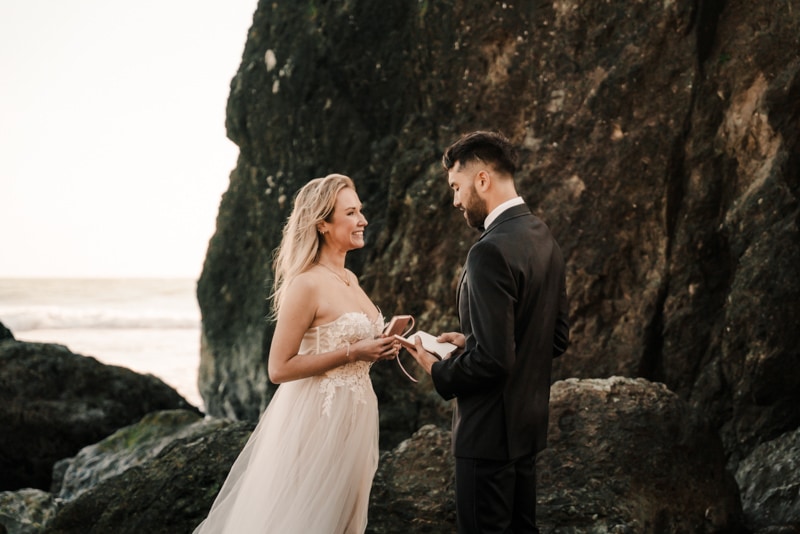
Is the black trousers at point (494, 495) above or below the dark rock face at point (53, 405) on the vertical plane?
above

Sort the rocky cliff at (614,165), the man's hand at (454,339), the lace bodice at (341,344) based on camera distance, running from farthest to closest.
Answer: the rocky cliff at (614,165)
the lace bodice at (341,344)
the man's hand at (454,339)

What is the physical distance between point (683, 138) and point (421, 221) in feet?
7.88

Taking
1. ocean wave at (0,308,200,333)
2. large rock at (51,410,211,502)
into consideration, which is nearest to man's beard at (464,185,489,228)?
large rock at (51,410,211,502)

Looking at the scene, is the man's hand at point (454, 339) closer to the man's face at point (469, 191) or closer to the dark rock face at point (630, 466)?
the man's face at point (469, 191)

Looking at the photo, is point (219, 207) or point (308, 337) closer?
point (308, 337)

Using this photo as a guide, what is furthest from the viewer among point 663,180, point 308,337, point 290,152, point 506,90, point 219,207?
point 219,207

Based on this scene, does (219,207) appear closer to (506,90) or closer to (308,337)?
(506,90)

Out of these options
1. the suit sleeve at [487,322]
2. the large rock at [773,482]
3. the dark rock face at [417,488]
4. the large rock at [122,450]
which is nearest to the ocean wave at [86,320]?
the large rock at [122,450]

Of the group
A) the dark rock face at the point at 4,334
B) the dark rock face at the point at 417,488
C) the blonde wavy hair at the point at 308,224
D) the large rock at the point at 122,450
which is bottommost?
the large rock at the point at 122,450

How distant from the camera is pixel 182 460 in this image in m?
5.39

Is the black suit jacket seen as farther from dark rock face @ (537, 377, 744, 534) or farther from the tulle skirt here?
dark rock face @ (537, 377, 744, 534)

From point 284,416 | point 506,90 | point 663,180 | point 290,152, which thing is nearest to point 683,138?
point 663,180

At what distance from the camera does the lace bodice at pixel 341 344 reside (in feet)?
14.0

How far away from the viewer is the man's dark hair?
365 cm
